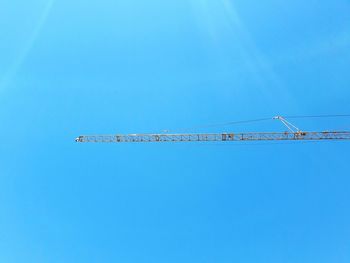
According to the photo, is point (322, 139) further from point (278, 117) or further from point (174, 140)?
point (174, 140)

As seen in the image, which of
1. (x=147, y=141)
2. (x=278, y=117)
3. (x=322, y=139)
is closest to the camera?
(x=278, y=117)

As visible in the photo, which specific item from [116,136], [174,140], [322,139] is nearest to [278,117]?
[322,139]

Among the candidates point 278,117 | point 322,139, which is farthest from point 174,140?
point 322,139

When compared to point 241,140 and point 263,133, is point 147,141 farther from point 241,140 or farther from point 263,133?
point 263,133

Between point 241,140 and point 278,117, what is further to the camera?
point 241,140

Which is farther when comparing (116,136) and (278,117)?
(116,136)

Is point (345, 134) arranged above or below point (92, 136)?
below

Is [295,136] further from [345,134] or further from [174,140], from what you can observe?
[174,140]

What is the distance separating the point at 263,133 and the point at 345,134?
1292 centimetres

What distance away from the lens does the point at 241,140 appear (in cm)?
4778

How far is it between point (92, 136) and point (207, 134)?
20636 mm

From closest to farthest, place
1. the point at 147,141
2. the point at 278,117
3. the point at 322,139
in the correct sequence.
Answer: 1. the point at 278,117
2. the point at 322,139
3. the point at 147,141

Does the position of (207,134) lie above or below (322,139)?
above

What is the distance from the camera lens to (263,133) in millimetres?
47094
